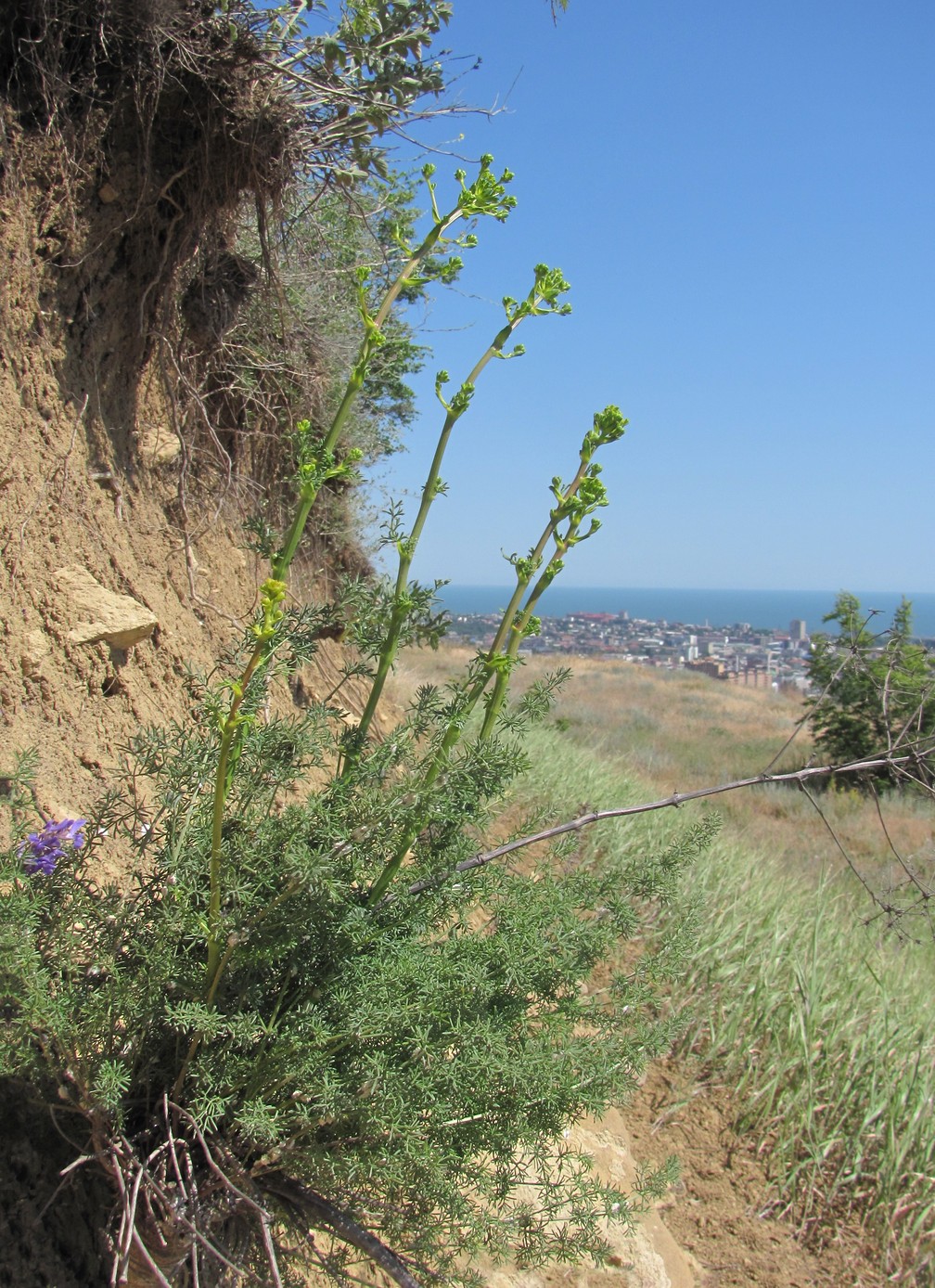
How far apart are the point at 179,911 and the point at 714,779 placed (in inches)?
501

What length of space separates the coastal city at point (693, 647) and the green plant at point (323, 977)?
1952cm

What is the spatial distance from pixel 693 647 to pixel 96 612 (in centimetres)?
4653

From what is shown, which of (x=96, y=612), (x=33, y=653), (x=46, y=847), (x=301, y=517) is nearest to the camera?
(x=301, y=517)


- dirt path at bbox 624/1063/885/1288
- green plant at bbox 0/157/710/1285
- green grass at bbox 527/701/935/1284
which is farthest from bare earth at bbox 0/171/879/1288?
green plant at bbox 0/157/710/1285

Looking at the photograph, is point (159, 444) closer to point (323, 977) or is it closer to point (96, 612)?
point (96, 612)

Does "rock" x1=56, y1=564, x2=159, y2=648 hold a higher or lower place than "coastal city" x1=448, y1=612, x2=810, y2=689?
higher

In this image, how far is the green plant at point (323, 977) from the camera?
5.25 ft

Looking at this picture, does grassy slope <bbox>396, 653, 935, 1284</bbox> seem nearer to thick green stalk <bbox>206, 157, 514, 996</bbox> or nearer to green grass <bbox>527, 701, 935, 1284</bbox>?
green grass <bbox>527, 701, 935, 1284</bbox>

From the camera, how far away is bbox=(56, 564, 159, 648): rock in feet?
10.1

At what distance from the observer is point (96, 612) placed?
315 centimetres

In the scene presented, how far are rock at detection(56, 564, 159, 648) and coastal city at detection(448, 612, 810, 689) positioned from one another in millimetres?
18108

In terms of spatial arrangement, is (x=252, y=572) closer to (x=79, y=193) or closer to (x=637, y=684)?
(x=79, y=193)

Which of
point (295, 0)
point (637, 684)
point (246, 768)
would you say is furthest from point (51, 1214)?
point (637, 684)

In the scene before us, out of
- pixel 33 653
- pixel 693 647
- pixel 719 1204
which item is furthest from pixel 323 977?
pixel 693 647
